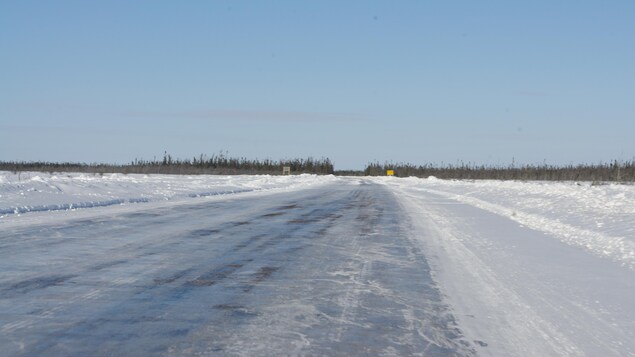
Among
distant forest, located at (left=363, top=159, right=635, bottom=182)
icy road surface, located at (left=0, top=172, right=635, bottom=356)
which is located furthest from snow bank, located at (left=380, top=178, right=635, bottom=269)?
distant forest, located at (left=363, top=159, right=635, bottom=182)

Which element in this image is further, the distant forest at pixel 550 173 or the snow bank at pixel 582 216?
the distant forest at pixel 550 173

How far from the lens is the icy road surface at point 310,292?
15.5 ft

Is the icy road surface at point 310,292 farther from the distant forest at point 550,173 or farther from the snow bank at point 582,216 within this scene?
the distant forest at point 550,173

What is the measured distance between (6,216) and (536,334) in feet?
43.0

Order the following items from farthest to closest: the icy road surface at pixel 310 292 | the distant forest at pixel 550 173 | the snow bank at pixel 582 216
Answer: the distant forest at pixel 550 173 < the snow bank at pixel 582 216 < the icy road surface at pixel 310 292

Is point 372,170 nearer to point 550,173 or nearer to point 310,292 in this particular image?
point 550,173

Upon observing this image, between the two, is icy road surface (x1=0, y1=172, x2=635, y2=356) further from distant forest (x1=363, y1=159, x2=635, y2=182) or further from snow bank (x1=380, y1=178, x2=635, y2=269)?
distant forest (x1=363, y1=159, x2=635, y2=182)

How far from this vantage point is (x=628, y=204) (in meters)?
16.2

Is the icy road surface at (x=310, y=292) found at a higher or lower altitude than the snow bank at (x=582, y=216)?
lower

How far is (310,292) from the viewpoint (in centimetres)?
653

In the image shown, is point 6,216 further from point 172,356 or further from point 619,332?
point 619,332

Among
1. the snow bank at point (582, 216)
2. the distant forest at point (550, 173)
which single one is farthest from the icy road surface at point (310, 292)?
the distant forest at point (550, 173)

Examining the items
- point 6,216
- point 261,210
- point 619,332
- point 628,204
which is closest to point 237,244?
point 619,332

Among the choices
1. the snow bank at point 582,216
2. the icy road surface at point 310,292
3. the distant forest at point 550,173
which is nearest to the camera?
the icy road surface at point 310,292
